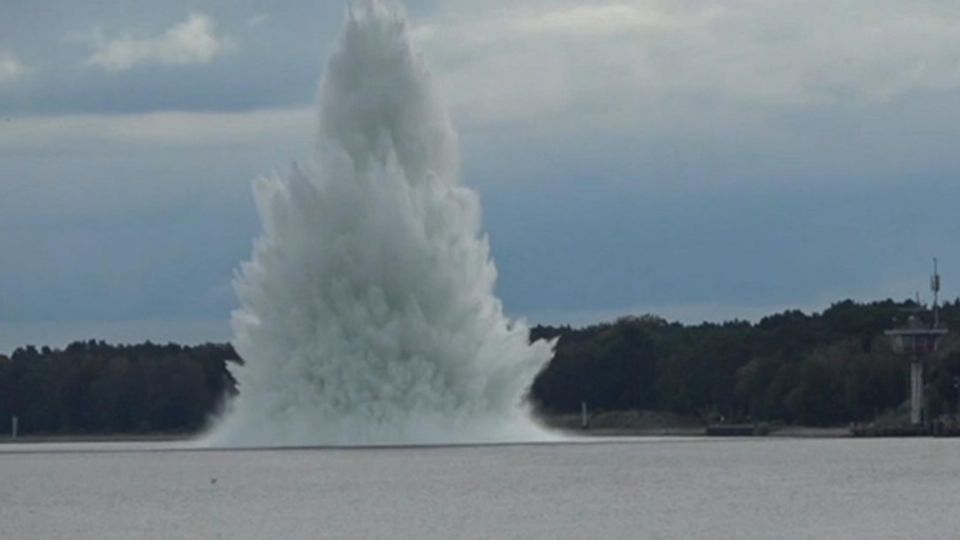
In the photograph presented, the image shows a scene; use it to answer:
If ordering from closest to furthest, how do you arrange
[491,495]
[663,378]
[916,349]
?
[491,495], [916,349], [663,378]

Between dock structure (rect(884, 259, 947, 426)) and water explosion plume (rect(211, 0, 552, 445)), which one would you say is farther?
dock structure (rect(884, 259, 947, 426))

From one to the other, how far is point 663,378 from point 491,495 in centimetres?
7978

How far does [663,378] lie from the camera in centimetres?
15112

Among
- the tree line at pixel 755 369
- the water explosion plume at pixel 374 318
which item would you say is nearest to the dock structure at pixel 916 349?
the tree line at pixel 755 369

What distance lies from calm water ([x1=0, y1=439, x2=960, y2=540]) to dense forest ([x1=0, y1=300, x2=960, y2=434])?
30781 mm

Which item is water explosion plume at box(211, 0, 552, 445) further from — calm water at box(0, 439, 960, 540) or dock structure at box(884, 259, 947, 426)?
dock structure at box(884, 259, 947, 426)

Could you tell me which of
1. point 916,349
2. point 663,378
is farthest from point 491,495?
point 663,378

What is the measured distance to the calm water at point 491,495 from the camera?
5969cm

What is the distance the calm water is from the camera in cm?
5969

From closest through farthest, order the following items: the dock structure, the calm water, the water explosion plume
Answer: the calm water < the water explosion plume < the dock structure

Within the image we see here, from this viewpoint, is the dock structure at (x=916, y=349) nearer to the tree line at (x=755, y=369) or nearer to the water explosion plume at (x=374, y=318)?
the tree line at (x=755, y=369)

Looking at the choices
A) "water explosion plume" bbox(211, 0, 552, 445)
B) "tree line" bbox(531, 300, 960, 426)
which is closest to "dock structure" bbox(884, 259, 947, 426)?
"tree line" bbox(531, 300, 960, 426)

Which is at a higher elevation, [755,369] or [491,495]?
[755,369]

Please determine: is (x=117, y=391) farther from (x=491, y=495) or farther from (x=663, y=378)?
(x=491, y=495)
